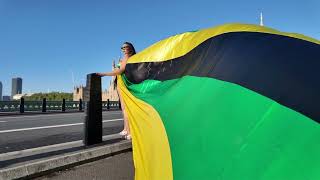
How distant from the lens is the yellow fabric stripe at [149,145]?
3443 mm

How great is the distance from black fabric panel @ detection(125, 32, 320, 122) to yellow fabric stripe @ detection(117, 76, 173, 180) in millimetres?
593

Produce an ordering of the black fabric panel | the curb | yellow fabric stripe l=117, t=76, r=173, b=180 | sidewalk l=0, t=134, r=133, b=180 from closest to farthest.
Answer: the black fabric panel → yellow fabric stripe l=117, t=76, r=173, b=180 → the curb → sidewalk l=0, t=134, r=133, b=180

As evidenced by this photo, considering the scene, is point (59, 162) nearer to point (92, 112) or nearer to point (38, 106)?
point (92, 112)

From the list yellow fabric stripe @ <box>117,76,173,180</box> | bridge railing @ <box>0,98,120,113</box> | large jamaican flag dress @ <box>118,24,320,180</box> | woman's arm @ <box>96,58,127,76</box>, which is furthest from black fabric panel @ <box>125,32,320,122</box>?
bridge railing @ <box>0,98,120,113</box>

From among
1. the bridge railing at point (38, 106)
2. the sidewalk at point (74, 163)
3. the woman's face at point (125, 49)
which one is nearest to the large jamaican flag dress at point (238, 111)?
the sidewalk at point (74, 163)

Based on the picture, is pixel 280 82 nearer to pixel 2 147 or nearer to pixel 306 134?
pixel 306 134

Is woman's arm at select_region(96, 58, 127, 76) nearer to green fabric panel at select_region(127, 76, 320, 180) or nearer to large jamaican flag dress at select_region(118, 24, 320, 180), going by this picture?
large jamaican flag dress at select_region(118, 24, 320, 180)

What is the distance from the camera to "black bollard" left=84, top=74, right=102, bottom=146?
267 inches

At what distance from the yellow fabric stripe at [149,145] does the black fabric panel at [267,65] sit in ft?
1.94

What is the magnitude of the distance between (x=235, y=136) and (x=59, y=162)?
3024 mm

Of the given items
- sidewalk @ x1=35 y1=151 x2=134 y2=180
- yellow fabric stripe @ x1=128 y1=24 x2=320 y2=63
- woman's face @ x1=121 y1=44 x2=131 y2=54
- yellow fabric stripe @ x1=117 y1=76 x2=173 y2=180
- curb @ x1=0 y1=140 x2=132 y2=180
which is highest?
woman's face @ x1=121 y1=44 x2=131 y2=54

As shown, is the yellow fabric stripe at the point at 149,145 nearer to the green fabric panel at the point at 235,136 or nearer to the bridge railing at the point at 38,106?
the green fabric panel at the point at 235,136

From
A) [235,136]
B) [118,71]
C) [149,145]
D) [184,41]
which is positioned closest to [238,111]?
[235,136]

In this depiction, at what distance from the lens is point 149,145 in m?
3.82
